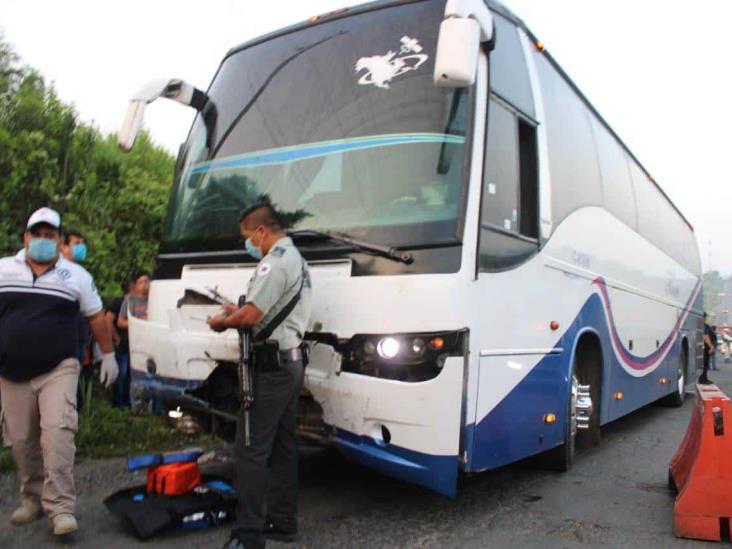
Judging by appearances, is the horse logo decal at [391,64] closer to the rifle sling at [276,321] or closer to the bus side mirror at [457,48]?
the bus side mirror at [457,48]

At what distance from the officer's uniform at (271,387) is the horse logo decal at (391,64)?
1290mm

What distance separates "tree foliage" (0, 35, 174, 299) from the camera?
841 cm

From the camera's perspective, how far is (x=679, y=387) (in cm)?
1180

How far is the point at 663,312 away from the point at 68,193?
8.00m

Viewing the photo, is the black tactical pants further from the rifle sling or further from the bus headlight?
Result: the bus headlight

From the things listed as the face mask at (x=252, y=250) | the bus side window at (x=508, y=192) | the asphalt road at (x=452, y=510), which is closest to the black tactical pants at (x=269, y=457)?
the asphalt road at (x=452, y=510)

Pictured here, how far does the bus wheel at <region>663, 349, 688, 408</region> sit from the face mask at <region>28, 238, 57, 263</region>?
9914 millimetres

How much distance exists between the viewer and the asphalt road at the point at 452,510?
4328 mm

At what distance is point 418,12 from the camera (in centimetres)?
472

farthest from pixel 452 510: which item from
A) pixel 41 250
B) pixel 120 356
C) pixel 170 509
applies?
pixel 120 356

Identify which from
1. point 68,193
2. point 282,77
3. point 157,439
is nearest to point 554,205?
point 282,77

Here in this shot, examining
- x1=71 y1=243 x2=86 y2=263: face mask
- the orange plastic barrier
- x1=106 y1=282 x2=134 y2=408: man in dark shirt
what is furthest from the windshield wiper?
x1=106 y1=282 x2=134 y2=408: man in dark shirt

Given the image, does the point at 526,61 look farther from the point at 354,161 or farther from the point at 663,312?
the point at 663,312

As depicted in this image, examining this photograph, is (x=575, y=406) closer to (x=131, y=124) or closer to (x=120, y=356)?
(x=131, y=124)
